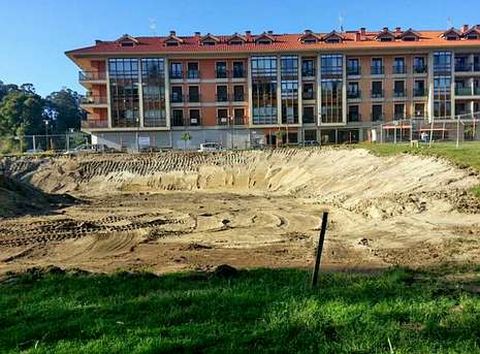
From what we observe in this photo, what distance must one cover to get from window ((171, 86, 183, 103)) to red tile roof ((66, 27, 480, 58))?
16.7 ft

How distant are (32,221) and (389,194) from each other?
1692 cm

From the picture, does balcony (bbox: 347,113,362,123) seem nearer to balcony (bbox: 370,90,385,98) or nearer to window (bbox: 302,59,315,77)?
balcony (bbox: 370,90,385,98)

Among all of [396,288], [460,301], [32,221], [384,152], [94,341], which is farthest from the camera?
[384,152]

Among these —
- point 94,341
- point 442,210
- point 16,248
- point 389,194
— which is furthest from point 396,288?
point 389,194

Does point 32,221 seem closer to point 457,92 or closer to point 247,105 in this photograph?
point 247,105

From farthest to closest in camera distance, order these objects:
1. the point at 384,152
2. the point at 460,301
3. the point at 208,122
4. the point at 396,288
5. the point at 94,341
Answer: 1. the point at 208,122
2. the point at 384,152
3. the point at 396,288
4. the point at 460,301
5. the point at 94,341

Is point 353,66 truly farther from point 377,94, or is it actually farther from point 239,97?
point 239,97

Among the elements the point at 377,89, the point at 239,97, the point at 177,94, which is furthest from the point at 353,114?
the point at 177,94

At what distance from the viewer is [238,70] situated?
245 feet

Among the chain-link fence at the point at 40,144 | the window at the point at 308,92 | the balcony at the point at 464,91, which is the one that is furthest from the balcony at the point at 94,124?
the balcony at the point at 464,91

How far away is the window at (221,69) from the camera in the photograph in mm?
74625

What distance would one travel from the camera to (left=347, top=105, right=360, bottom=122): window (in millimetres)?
75188

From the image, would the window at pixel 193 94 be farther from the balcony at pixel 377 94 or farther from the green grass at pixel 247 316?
the green grass at pixel 247 316

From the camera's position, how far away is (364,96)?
7525cm
